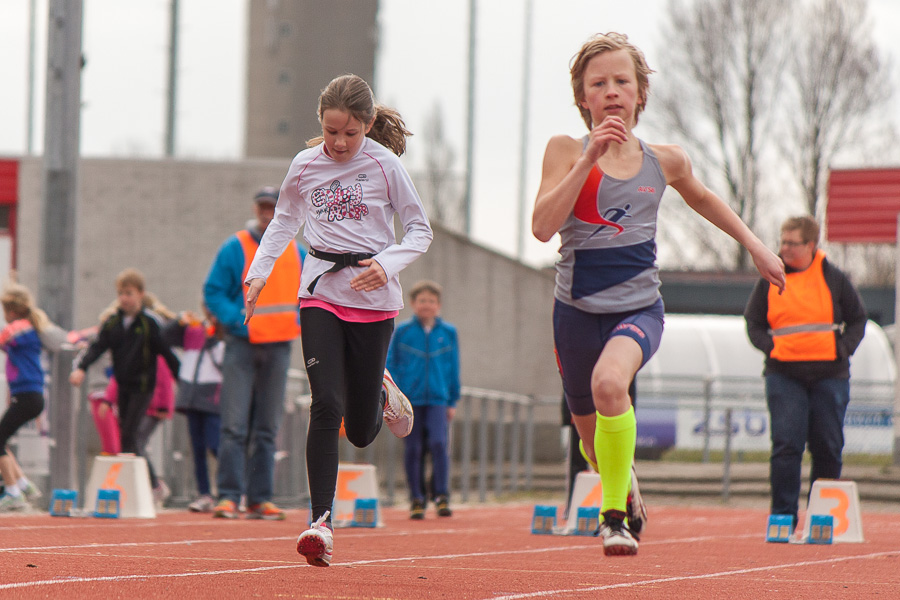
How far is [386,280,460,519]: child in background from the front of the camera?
11836mm

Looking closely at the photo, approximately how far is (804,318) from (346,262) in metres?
4.43

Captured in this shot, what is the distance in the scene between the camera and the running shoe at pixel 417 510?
445 inches

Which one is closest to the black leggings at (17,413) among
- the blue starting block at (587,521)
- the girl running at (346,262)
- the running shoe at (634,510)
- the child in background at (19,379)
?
the child in background at (19,379)

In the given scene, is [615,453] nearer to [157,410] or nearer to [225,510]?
[225,510]

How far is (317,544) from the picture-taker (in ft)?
17.3

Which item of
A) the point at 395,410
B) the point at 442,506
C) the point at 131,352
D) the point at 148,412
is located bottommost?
the point at 442,506

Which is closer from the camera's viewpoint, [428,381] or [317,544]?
[317,544]

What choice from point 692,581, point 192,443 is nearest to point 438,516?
point 192,443

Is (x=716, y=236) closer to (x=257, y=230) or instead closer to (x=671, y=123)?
(x=671, y=123)

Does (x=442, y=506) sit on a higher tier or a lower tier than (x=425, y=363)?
lower

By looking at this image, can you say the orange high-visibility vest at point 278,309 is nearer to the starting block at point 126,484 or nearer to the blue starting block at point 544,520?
the starting block at point 126,484

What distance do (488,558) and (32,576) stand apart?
2448 millimetres

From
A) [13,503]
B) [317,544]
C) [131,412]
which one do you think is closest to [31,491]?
[13,503]

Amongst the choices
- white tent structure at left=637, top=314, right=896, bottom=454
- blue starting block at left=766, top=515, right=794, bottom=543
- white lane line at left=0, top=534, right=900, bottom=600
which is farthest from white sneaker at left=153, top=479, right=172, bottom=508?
white tent structure at left=637, top=314, right=896, bottom=454
